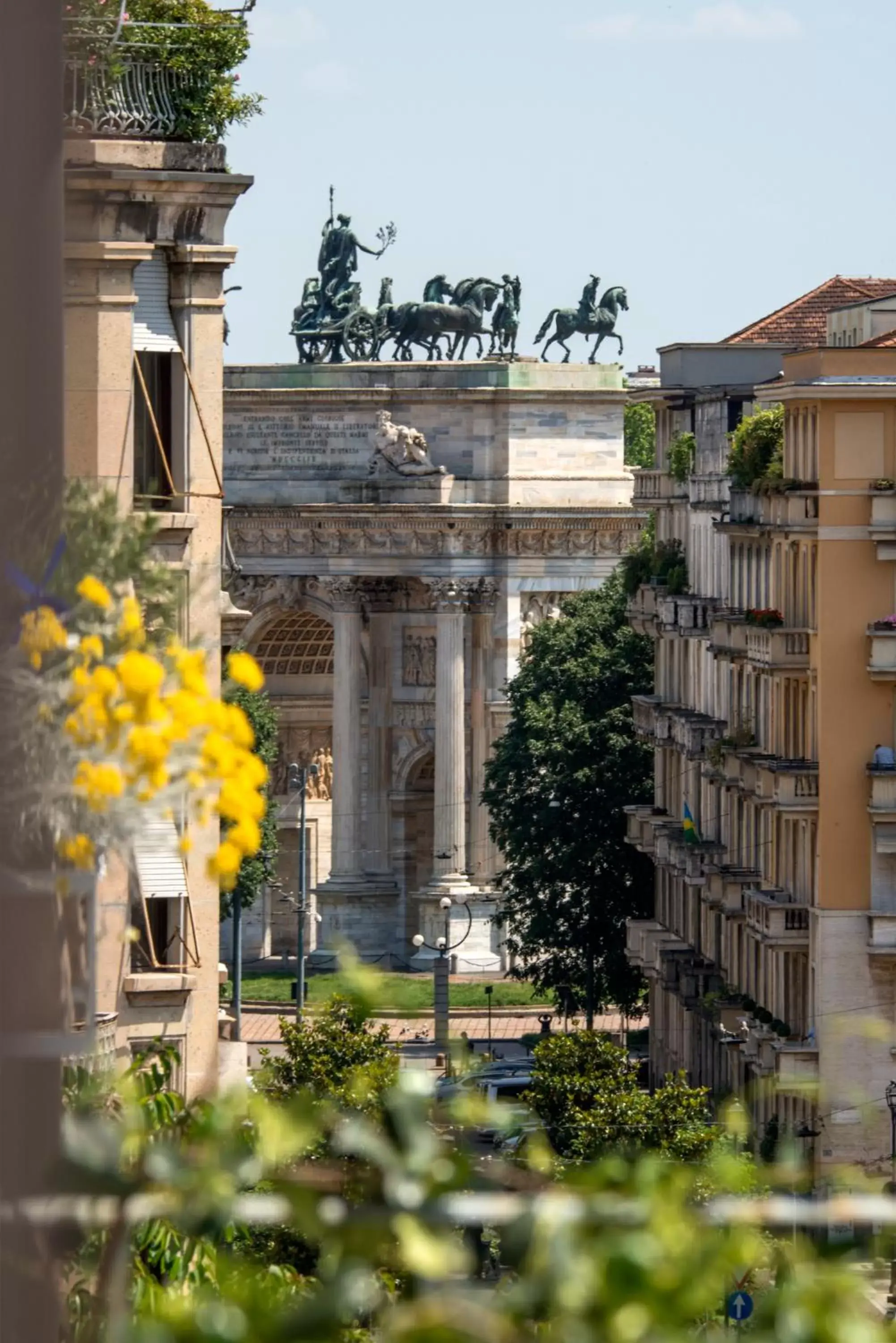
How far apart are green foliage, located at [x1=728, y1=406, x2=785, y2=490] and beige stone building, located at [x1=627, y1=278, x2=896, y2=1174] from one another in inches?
19.6

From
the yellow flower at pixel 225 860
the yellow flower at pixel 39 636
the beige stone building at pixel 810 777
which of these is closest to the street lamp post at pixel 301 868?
the beige stone building at pixel 810 777

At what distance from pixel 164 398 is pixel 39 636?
23256 millimetres

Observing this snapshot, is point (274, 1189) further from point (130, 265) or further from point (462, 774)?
point (462, 774)

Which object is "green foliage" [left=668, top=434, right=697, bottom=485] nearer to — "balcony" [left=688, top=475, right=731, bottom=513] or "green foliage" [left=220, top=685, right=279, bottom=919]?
"balcony" [left=688, top=475, right=731, bottom=513]

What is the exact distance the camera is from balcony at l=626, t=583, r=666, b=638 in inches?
3861

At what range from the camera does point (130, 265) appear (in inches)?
1382

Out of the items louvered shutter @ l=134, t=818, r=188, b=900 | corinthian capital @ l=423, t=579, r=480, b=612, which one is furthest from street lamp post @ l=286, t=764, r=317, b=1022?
louvered shutter @ l=134, t=818, r=188, b=900

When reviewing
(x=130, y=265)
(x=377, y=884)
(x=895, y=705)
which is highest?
(x=130, y=265)

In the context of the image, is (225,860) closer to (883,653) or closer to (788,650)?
(883,653)

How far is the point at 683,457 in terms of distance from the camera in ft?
314

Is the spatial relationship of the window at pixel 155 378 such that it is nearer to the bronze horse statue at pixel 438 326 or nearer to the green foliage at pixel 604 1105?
the green foliage at pixel 604 1105

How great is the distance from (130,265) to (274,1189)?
Answer: 23008 mm

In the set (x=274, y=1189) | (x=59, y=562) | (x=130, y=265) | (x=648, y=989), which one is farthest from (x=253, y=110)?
(x=648, y=989)

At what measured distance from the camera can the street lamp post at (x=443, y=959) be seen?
10506 centimetres
